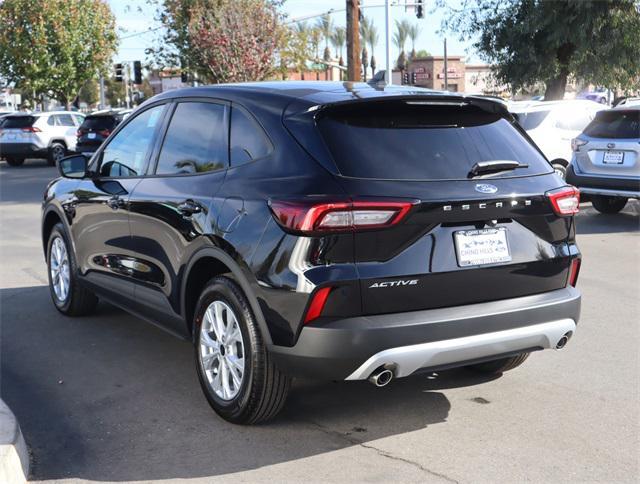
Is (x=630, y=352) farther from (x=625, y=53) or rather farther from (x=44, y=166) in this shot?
(x=44, y=166)

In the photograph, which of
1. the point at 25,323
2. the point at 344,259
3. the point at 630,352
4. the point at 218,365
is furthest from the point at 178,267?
the point at 630,352

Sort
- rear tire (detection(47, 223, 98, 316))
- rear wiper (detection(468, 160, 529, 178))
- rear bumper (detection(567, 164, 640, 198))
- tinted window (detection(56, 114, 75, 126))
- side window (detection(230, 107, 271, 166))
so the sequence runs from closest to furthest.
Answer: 1. rear wiper (detection(468, 160, 529, 178))
2. side window (detection(230, 107, 271, 166))
3. rear tire (detection(47, 223, 98, 316))
4. rear bumper (detection(567, 164, 640, 198))
5. tinted window (detection(56, 114, 75, 126))

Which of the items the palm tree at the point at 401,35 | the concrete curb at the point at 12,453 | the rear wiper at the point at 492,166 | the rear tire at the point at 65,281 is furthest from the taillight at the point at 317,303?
the palm tree at the point at 401,35

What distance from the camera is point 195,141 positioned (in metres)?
5.04

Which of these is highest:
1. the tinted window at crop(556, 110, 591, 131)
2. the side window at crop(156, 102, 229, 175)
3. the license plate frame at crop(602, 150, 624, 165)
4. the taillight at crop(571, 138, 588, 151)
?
the side window at crop(156, 102, 229, 175)

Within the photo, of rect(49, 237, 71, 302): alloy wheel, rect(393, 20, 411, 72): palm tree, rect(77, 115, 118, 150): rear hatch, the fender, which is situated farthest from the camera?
rect(393, 20, 411, 72): palm tree

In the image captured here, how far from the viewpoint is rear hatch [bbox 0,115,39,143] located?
27531mm

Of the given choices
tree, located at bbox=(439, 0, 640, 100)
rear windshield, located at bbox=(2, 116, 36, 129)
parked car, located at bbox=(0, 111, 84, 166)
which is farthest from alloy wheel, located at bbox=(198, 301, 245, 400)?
rear windshield, located at bbox=(2, 116, 36, 129)

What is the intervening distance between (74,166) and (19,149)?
73.6 ft

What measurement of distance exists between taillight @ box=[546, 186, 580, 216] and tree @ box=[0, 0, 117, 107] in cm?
4035

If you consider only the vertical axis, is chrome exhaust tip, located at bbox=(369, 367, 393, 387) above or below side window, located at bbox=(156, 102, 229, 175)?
below

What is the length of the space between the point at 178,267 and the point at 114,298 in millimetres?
1264

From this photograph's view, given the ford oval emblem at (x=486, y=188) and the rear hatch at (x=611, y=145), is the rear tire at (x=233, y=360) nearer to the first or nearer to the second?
the ford oval emblem at (x=486, y=188)

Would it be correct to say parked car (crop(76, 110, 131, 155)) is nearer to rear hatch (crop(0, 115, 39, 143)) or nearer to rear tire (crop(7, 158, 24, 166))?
rear hatch (crop(0, 115, 39, 143))
